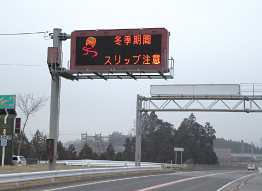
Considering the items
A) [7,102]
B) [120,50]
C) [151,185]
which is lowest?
[151,185]

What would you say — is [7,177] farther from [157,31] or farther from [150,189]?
[157,31]

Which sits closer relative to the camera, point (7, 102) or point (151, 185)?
point (151, 185)

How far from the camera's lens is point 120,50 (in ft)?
75.1

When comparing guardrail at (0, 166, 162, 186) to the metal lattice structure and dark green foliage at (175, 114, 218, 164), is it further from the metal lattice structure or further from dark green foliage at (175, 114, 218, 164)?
dark green foliage at (175, 114, 218, 164)

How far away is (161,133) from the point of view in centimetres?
8994

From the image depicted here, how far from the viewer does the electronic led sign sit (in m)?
22.6

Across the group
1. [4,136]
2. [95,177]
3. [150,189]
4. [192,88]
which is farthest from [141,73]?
[4,136]

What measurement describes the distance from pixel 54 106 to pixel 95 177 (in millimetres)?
4933

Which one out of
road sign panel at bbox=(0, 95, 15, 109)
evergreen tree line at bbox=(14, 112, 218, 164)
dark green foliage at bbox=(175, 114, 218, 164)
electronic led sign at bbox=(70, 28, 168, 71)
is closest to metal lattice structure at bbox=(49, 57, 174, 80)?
electronic led sign at bbox=(70, 28, 168, 71)

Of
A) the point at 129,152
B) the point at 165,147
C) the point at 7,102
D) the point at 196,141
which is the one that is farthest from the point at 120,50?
the point at 196,141

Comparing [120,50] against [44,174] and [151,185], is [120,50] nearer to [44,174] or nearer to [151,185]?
[151,185]

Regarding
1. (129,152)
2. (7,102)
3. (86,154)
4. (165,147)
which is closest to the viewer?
(7,102)

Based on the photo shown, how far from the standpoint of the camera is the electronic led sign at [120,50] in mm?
22641

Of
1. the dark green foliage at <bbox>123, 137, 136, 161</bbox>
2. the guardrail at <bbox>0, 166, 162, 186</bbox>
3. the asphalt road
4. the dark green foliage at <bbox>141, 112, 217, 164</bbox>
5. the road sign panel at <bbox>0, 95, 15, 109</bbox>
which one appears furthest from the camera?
the dark green foliage at <bbox>123, 137, 136, 161</bbox>
